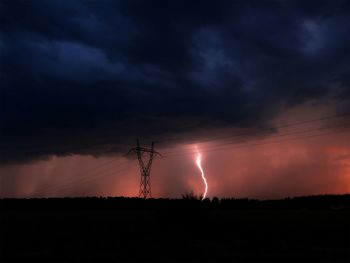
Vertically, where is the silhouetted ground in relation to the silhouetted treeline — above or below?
below

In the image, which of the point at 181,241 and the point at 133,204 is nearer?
the point at 181,241

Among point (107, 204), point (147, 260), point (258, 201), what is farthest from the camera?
point (258, 201)

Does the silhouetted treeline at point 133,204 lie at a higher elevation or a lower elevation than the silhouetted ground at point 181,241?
higher

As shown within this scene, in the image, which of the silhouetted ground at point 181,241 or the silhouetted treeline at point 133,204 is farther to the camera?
the silhouetted treeline at point 133,204

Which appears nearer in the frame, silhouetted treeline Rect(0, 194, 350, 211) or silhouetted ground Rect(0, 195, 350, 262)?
silhouetted ground Rect(0, 195, 350, 262)

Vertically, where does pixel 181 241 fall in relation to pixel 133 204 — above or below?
below

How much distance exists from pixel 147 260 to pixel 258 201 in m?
93.0

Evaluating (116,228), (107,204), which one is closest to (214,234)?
(116,228)

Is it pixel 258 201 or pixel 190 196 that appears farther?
pixel 258 201

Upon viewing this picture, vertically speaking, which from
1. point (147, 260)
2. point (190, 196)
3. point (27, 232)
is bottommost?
point (147, 260)

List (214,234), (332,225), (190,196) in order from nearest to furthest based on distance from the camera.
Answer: (214,234) < (190,196) < (332,225)

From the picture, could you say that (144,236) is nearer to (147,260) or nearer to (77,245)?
(77,245)

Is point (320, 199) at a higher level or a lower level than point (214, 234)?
higher

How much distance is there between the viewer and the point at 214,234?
35.5 meters
